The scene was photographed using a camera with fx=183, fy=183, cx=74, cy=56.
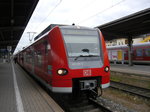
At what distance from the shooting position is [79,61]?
223 inches

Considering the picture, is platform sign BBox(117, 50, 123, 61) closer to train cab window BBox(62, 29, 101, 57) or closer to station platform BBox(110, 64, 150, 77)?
station platform BBox(110, 64, 150, 77)

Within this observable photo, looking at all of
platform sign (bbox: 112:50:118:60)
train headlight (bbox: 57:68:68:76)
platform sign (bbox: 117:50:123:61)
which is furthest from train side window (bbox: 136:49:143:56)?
train headlight (bbox: 57:68:68:76)

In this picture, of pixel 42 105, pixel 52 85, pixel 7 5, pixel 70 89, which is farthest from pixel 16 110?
pixel 7 5

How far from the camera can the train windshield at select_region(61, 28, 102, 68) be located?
5777 millimetres

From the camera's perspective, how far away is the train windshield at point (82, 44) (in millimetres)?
5777

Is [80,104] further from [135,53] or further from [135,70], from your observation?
[135,53]

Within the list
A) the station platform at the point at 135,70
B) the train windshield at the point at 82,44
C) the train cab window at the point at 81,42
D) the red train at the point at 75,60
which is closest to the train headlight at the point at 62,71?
the red train at the point at 75,60

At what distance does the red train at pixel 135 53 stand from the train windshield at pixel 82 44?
57.4ft

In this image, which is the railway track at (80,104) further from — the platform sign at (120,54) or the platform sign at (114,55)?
the platform sign at (114,55)

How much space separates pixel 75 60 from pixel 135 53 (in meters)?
20.2

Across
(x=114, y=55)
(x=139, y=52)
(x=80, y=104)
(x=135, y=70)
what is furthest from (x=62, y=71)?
(x=114, y=55)

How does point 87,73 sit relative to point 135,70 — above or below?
above

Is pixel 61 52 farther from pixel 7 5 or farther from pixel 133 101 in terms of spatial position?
pixel 7 5

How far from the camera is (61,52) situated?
5.57 metres
